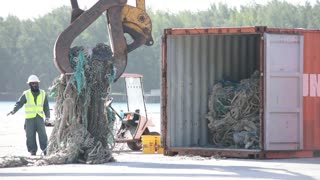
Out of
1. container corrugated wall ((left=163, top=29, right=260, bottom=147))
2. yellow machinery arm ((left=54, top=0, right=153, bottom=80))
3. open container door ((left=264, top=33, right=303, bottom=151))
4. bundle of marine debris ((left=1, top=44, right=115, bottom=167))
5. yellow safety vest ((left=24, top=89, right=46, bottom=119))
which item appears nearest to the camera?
bundle of marine debris ((left=1, top=44, right=115, bottom=167))

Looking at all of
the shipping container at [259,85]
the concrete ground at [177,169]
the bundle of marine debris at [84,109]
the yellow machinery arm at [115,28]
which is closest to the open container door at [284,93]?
the shipping container at [259,85]

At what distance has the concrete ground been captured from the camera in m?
16.0

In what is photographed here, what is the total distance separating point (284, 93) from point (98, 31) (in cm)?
6981

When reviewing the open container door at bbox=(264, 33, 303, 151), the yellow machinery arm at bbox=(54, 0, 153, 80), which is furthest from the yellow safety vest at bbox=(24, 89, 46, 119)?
the open container door at bbox=(264, 33, 303, 151)

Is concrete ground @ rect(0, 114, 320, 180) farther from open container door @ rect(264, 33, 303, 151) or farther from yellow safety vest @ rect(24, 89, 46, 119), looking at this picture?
yellow safety vest @ rect(24, 89, 46, 119)

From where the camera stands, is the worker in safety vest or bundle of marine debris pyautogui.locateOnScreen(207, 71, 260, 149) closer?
bundle of marine debris pyautogui.locateOnScreen(207, 71, 260, 149)

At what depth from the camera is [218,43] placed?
21359 millimetres

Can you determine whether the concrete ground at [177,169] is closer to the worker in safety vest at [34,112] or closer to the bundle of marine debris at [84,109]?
the bundle of marine debris at [84,109]

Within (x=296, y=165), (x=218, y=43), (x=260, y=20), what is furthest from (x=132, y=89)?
(x=260, y=20)

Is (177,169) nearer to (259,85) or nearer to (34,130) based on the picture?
(259,85)

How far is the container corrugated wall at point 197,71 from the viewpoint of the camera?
20719mm

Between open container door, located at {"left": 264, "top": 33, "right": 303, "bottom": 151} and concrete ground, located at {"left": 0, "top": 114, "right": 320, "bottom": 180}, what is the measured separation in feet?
1.78

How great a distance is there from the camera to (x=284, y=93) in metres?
19.9

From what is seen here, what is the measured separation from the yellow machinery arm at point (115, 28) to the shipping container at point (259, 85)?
2.54 ft
